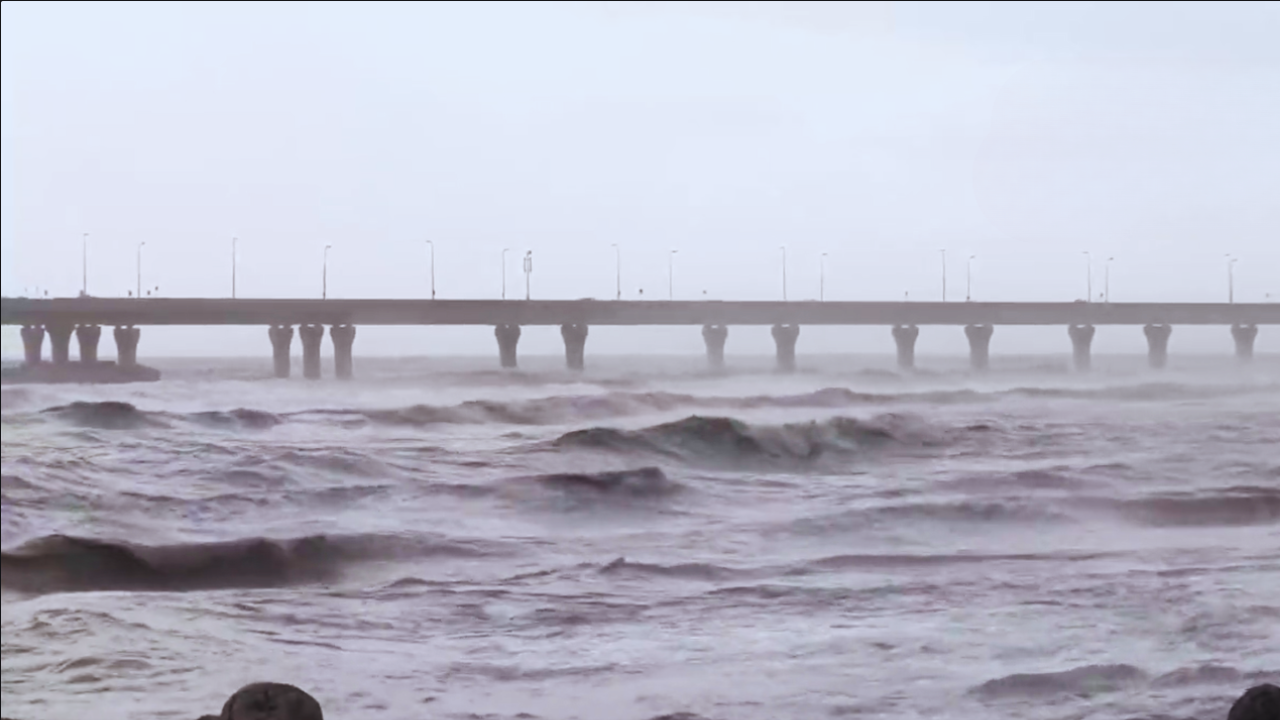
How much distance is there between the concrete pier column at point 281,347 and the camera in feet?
9.08

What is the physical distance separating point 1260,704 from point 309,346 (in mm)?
2064

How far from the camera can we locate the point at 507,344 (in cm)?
295

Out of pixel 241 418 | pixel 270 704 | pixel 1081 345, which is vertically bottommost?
pixel 270 704

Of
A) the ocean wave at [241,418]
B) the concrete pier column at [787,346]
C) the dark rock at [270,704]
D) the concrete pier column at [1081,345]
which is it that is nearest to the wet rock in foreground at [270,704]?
the dark rock at [270,704]

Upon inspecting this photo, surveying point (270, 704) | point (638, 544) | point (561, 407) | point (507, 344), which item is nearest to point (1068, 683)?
point (638, 544)

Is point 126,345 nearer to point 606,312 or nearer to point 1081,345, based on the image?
point 606,312

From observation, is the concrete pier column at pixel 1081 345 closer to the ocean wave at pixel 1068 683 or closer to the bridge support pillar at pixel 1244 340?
the bridge support pillar at pixel 1244 340

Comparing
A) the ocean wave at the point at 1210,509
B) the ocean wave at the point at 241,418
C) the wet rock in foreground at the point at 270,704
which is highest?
the ocean wave at the point at 241,418

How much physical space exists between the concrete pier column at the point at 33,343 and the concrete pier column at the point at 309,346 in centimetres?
55

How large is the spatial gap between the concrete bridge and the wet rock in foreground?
655 millimetres

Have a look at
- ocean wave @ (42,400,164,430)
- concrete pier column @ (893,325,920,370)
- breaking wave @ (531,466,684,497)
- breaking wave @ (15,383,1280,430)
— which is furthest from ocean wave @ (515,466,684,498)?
ocean wave @ (42,400,164,430)

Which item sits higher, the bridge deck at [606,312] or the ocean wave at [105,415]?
the bridge deck at [606,312]

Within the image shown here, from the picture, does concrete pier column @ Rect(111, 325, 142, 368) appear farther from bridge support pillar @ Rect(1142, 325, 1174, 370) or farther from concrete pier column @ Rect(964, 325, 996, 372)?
bridge support pillar @ Rect(1142, 325, 1174, 370)

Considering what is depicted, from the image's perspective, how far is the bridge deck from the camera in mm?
2555
